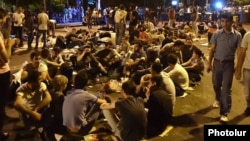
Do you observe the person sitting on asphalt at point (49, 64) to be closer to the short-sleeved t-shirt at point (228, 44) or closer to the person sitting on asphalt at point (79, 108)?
the person sitting on asphalt at point (79, 108)

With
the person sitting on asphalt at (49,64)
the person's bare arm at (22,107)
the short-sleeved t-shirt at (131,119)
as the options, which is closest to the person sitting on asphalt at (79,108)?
the short-sleeved t-shirt at (131,119)

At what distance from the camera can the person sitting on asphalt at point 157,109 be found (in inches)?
233

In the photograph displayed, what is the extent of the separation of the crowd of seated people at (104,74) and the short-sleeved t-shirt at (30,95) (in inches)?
0.7

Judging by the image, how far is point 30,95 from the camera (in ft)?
19.6

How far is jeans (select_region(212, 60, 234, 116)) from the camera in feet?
22.3

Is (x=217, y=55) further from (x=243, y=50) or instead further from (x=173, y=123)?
(x=173, y=123)

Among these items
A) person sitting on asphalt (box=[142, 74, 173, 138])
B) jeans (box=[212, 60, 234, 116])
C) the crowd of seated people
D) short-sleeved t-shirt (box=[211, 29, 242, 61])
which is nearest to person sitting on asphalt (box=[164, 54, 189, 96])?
the crowd of seated people

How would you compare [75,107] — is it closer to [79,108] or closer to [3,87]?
[79,108]

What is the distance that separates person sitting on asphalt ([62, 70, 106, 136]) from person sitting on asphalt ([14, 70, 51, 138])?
535 millimetres

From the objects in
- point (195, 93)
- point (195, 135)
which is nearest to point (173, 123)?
point (195, 135)

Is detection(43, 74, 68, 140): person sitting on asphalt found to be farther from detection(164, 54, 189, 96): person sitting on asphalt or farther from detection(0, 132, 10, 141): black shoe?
detection(164, 54, 189, 96): person sitting on asphalt

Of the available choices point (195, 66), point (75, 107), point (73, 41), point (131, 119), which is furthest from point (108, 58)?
point (131, 119)

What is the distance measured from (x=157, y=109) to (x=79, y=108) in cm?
123

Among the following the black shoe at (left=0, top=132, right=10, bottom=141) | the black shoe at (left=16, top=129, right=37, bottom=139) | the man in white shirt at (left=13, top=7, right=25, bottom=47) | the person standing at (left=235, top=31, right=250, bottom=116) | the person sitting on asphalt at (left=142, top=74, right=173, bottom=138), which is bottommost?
the black shoe at (left=16, top=129, right=37, bottom=139)
